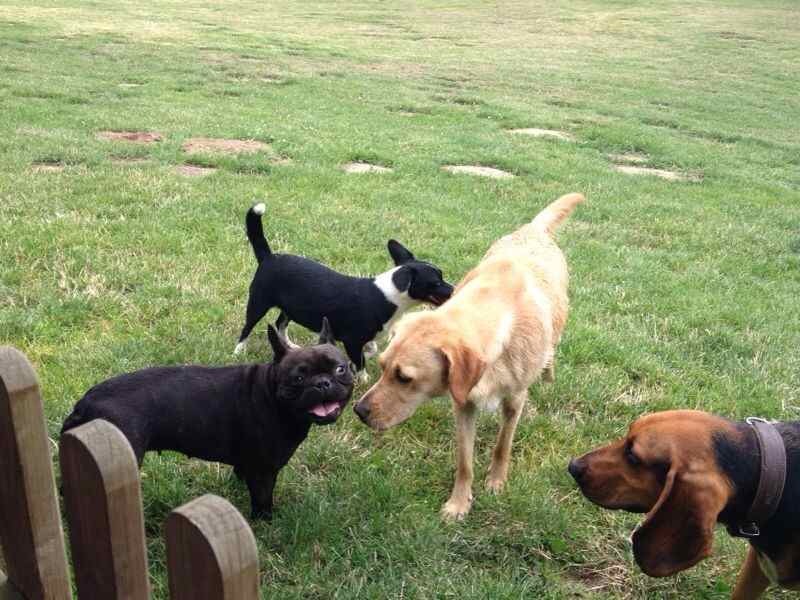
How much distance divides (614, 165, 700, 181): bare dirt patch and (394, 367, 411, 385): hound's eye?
9.04 m

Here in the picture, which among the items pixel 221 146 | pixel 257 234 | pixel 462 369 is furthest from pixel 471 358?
pixel 221 146

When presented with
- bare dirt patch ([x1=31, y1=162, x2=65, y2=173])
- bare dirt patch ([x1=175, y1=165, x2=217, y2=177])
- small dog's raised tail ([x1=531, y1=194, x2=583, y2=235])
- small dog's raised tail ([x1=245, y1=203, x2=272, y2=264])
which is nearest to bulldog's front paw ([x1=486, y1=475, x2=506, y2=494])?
small dog's raised tail ([x1=245, y1=203, x2=272, y2=264])

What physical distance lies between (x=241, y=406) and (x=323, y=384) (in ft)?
1.38

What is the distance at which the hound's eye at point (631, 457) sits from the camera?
284cm

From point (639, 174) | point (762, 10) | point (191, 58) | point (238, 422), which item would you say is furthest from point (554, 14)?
point (238, 422)

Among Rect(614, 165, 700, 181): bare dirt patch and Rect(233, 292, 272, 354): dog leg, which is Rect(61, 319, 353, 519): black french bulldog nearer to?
Rect(233, 292, 272, 354): dog leg

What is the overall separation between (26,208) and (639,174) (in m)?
8.61

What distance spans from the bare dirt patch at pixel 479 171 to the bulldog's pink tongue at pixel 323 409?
7291mm

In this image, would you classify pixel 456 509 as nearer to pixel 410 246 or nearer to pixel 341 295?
pixel 341 295

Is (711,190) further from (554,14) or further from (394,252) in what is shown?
(554,14)

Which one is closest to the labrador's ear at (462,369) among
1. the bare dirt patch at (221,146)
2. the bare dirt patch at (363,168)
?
the bare dirt patch at (363,168)

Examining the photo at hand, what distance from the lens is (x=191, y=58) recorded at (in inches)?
776

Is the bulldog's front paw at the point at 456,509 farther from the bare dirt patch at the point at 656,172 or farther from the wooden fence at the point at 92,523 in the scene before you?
the bare dirt patch at the point at 656,172

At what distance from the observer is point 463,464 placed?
369 cm
